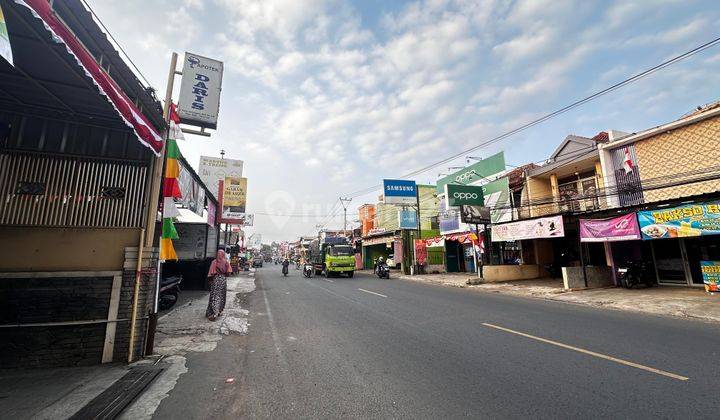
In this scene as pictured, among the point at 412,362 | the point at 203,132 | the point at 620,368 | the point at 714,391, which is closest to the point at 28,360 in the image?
the point at 203,132

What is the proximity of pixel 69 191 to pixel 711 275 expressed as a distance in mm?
19507

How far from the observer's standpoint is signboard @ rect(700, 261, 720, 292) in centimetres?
1144

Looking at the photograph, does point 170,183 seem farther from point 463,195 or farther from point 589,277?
point 463,195

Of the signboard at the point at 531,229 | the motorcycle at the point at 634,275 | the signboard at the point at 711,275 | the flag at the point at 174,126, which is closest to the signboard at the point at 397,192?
the signboard at the point at 531,229

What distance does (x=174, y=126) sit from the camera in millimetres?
6500

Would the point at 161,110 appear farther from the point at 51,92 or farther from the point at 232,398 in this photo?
the point at 232,398

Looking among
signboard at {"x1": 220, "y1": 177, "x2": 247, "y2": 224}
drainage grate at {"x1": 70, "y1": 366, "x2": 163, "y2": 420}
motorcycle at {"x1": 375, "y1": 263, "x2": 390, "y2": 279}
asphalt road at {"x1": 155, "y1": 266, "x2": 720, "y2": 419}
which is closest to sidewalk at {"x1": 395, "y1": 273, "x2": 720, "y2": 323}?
asphalt road at {"x1": 155, "y1": 266, "x2": 720, "y2": 419}

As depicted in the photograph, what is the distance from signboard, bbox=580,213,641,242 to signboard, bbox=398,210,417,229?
13.6 meters

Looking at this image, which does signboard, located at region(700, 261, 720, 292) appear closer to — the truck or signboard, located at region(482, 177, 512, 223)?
signboard, located at region(482, 177, 512, 223)

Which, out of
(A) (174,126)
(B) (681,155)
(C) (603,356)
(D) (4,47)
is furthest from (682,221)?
(D) (4,47)

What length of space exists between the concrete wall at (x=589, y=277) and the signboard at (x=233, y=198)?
63.5 ft

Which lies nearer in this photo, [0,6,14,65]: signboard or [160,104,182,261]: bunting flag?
[0,6,14,65]: signboard

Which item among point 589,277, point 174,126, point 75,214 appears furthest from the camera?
point 589,277

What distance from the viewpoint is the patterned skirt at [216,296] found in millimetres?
8648
